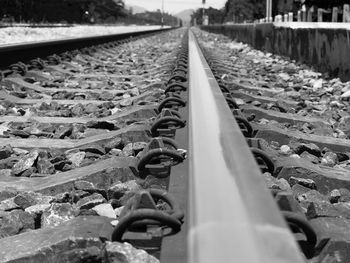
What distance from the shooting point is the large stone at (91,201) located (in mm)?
2117

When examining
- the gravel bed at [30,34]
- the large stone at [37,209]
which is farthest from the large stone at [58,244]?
the gravel bed at [30,34]

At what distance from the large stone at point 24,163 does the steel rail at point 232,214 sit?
1421mm

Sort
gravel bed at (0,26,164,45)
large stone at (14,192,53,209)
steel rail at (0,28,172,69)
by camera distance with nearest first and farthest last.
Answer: large stone at (14,192,53,209), steel rail at (0,28,172,69), gravel bed at (0,26,164,45)

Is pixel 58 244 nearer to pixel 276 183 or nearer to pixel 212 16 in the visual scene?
pixel 276 183

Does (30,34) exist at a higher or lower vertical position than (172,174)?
lower

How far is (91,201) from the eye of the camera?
7.02 ft

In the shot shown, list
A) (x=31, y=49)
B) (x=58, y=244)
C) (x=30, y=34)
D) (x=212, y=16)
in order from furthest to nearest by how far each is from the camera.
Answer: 1. (x=212, y=16)
2. (x=30, y=34)
3. (x=31, y=49)
4. (x=58, y=244)

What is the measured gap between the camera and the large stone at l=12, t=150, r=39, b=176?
2717 millimetres

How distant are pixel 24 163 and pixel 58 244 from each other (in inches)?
47.0

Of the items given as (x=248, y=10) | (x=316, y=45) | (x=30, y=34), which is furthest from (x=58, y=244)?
(x=248, y=10)

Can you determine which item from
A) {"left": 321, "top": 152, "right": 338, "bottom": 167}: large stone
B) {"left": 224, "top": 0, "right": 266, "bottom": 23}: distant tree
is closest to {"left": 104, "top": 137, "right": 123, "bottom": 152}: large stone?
{"left": 321, "top": 152, "right": 338, "bottom": 167}: large stone

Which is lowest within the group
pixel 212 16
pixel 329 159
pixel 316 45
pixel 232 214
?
pixel 212 16

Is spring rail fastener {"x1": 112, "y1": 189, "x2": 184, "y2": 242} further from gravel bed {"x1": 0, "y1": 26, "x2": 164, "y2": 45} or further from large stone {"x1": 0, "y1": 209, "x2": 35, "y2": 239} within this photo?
gravel bed {"x1": 0, "y1": 26, "x2": 164, "y2": 45}

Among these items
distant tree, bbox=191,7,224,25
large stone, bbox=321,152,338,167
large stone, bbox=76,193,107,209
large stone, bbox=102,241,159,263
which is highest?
large stone, bbox=102,241,159,263
